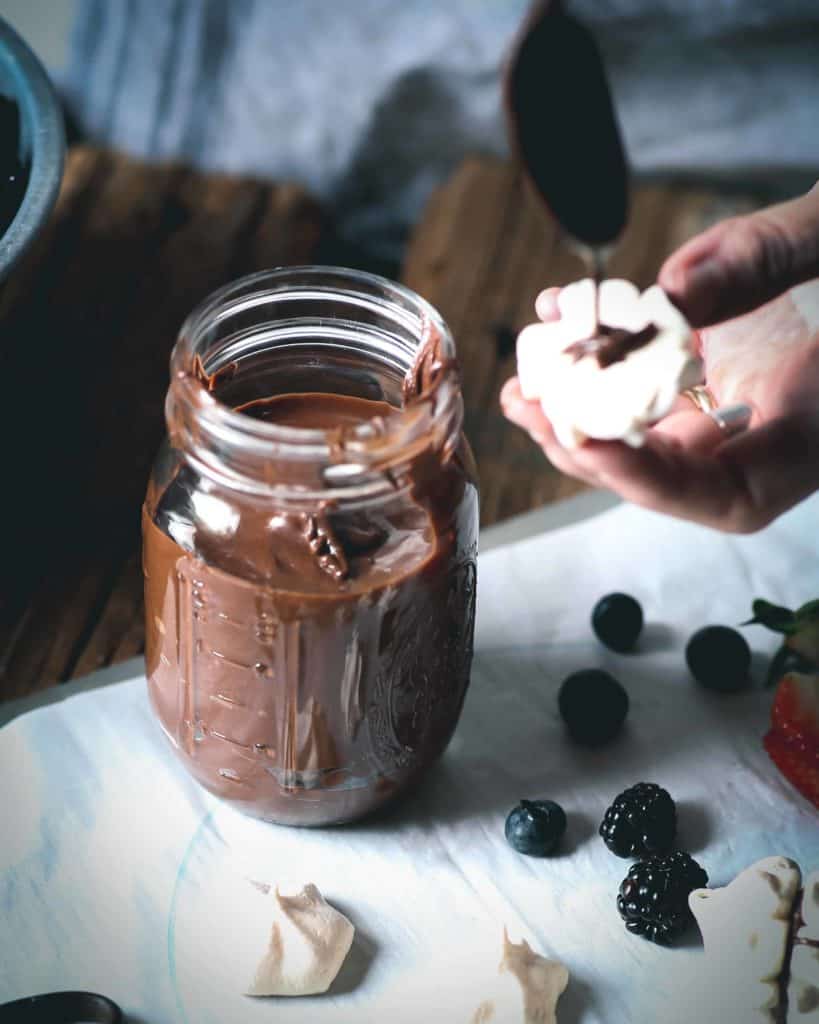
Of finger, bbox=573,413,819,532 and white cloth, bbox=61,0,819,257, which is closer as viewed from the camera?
finger, bbox=573,413,819,532

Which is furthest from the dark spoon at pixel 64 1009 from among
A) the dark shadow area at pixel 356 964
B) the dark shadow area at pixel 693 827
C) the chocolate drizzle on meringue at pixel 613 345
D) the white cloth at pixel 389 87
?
the white cloth at pixel 389 87

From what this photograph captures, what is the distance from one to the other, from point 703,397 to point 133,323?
0.84m

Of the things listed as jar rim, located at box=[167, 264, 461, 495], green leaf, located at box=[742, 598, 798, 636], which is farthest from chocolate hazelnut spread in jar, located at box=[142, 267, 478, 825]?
green leaf, located at box=[742, 598, 798, 636]

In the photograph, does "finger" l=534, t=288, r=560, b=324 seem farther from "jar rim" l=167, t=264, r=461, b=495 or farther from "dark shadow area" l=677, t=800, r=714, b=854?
"dark shadow area" l=677, t=800, r=714, b=854

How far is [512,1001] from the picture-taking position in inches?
45.6

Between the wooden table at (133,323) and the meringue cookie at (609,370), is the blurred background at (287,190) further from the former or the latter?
the meringue cookie at (609,370)

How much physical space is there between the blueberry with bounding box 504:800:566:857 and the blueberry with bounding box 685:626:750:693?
0.27 meters

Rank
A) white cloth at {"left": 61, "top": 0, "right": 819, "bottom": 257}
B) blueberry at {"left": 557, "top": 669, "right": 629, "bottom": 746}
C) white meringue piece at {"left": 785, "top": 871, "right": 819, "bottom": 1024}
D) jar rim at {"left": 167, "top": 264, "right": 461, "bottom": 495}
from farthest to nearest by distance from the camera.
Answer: white cloth at {"left": 61, "top": 0, "right": 819, "bottom": 257}, blueberry at {"left": 557, "top": 669, "right": 629, "bottom": 746}, white meringue piece at {"left": 785, "top": 871, "right": 819, "bottom": 1024}, jar rim at {"left": 167, "top": 264, "right": 461, "bottom": 495}

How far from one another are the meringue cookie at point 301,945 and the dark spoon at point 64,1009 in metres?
0.13

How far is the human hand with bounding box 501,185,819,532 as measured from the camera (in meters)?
1.14

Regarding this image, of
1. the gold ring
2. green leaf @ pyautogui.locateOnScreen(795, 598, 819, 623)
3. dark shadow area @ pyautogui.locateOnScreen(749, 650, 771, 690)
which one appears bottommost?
dark shadow area @ pyautogui.locateOnScreen(749, 650, 771, 690)

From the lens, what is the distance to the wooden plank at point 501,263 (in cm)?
175

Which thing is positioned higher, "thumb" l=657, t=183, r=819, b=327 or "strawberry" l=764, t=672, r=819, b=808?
"thumb" l=657, t=183, r=819, b=327

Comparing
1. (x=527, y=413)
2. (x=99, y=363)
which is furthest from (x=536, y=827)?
(x=99, y=363)
